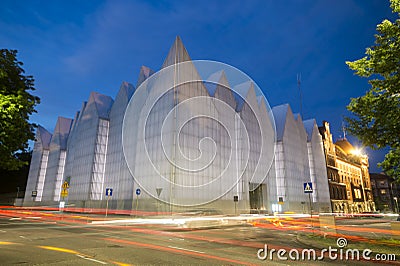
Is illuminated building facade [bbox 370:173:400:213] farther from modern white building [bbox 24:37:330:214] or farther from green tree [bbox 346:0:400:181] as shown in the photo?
green tree [bbox 346:0:400:181]

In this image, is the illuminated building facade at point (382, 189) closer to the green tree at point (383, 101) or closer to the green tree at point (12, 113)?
the green tree at point (383, 101)

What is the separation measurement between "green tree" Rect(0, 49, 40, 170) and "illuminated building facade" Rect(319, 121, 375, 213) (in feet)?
215

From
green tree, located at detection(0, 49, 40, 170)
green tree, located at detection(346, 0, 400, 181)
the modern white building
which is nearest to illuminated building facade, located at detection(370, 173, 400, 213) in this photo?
the modern white building

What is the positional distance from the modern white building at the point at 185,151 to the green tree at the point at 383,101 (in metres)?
17.7

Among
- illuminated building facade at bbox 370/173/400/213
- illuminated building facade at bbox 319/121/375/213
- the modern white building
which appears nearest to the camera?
the modern white building

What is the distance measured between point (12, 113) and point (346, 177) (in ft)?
263

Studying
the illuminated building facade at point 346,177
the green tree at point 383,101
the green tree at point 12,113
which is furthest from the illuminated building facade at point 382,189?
the green tree at point 12,113

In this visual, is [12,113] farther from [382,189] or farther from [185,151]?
[382,189]

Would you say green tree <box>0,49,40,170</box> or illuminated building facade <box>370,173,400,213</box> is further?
illuminated building facade <box>370,173,400,213</box>

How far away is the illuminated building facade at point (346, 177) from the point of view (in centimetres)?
6731

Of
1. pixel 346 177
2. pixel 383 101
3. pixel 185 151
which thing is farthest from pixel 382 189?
pixel 383 101

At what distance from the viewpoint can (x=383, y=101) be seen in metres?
12.7

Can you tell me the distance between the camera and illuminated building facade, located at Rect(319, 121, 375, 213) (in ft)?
221

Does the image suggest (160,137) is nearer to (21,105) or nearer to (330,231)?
(21,105)
